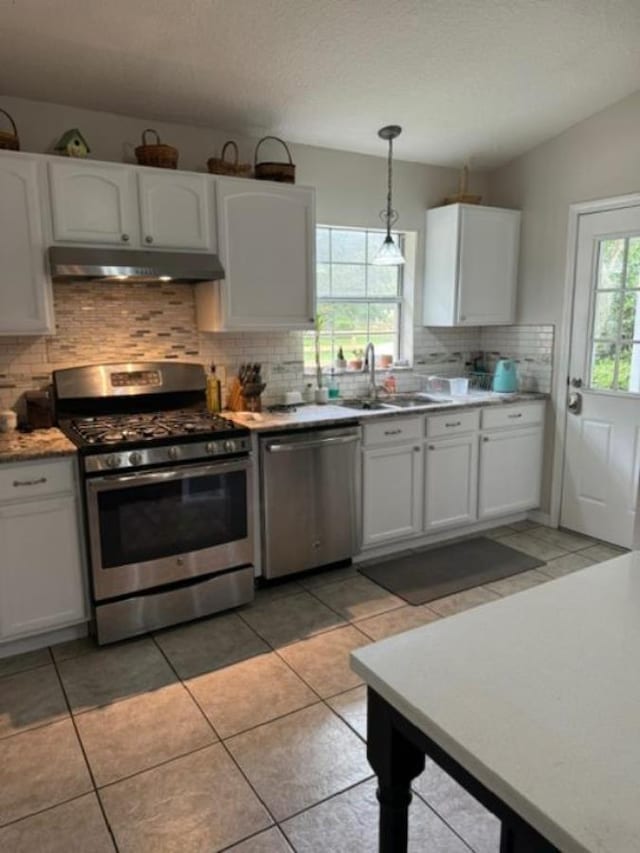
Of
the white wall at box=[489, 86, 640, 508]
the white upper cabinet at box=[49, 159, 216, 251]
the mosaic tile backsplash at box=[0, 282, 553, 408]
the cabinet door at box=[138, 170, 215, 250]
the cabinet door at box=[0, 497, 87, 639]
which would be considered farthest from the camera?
the white wall at box=[489, 86, 640, 508]

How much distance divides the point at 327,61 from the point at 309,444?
6.09 feet

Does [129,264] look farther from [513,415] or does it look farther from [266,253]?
[513,415]

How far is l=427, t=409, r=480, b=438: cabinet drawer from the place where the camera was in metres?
3.76

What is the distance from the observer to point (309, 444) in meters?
3.26

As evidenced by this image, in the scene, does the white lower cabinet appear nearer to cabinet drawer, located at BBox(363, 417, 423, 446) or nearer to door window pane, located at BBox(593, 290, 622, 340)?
cabinet drawer, located at BBox(363, 417, 423, 446)

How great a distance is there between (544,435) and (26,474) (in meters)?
3.33

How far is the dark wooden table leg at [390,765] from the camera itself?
1.04m

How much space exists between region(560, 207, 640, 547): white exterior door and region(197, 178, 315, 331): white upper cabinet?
182 cm

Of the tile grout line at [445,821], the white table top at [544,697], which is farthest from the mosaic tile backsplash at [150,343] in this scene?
the white table top at [544,697]

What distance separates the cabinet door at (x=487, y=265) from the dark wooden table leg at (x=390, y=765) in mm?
3462

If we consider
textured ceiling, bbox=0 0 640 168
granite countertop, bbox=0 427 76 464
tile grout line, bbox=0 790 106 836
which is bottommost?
tile grout line, bbox=0 790 106 836

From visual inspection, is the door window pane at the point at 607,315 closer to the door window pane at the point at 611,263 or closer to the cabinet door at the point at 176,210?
the door window pane at the point at 611,263

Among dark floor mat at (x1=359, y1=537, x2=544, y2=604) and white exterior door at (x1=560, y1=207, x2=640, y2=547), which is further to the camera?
white exterior door at (x1=560, y1=207, x2=640, y2=547)

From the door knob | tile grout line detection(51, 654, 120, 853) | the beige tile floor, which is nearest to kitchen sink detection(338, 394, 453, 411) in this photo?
the door knob
